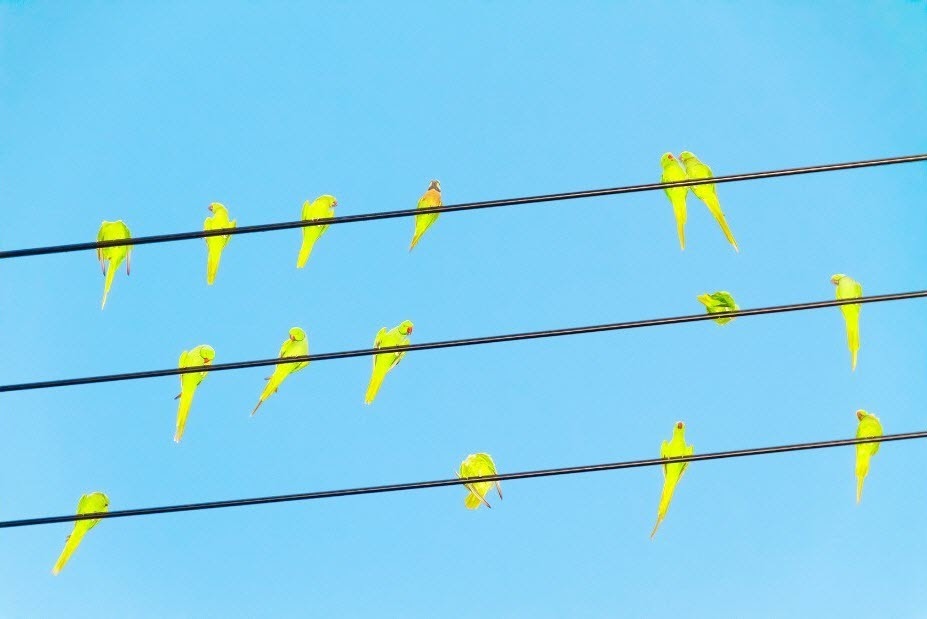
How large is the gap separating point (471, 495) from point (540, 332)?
44.1 inches

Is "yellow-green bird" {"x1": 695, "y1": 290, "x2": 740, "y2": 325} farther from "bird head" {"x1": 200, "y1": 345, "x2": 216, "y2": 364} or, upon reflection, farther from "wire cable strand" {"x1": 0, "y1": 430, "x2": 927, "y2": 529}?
"bird head" {"x1": 200, "y1": 345, "x2": 216, "y2": 364}

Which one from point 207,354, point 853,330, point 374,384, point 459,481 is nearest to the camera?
point 459,481

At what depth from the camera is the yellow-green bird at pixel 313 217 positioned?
3.03m

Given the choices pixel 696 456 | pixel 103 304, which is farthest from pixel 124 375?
pixel 696 456

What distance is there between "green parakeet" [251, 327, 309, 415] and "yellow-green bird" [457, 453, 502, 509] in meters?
0.75

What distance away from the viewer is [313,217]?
3.67 metres

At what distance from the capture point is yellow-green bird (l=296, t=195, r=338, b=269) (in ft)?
9.95

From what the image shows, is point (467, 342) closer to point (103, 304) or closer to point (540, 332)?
point (540, 332)

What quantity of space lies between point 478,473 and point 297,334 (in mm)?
943

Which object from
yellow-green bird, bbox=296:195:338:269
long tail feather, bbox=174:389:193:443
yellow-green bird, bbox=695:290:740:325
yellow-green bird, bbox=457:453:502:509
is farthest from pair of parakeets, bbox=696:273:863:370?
long tail feather, bbox=174:389:193:443

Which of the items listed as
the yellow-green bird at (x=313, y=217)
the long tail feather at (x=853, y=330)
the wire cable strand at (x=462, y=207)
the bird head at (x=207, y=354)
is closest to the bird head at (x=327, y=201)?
the yellow-green bird at (x=313, y=217)

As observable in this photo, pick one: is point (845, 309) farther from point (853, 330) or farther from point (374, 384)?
point (374, 384)

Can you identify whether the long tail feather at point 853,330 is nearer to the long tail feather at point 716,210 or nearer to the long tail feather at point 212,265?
the long tail feather at point 716,210

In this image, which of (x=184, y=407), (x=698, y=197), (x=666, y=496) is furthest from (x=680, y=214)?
(x=184, y=407)
